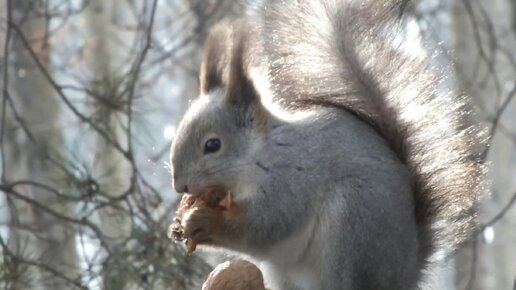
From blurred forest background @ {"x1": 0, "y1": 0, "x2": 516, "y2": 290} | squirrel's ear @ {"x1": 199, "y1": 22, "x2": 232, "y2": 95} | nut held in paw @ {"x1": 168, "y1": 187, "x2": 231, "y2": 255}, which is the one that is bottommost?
nut held in paw @ {"x1": 168, "y1": 187, "x2": 231, "y2": 255}

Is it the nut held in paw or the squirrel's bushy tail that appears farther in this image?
the squirrel's bushy tail

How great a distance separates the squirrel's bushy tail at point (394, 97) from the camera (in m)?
1.93

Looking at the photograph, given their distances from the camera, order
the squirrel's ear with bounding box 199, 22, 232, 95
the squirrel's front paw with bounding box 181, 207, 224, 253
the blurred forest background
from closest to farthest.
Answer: the squirrel's front paw with bounding box 181, 207, 224, 253
the squirrel's ear with bounding box 199, 22, 232, 95
the blurred forest background

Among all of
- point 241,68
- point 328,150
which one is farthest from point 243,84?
point 328,150

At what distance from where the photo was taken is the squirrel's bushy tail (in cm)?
193

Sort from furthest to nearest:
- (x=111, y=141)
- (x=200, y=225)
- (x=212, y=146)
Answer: (x=111, y=141)
(x=212, y=146)
(x=200, y=225)

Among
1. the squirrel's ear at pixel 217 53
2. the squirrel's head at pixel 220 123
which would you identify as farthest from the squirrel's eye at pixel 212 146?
the squirrel's ear at pixel 217 53

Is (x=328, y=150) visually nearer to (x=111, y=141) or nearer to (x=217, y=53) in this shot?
(x=217, y=53)

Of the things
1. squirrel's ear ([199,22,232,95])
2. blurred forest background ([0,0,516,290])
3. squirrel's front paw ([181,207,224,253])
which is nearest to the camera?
squirrel's front paw ([181,207,224,253])

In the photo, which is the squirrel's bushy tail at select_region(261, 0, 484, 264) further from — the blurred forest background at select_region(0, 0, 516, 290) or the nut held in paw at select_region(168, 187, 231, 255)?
the nut held in paw at select_region(168, 187, 231, 255)

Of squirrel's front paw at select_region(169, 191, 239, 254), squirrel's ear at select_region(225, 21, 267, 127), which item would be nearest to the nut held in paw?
squirrel's front paw at select_region(169, 191, 239, 254)

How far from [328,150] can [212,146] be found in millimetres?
173

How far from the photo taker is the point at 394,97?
1952 mm

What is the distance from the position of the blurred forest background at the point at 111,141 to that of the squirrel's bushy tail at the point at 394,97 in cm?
9
